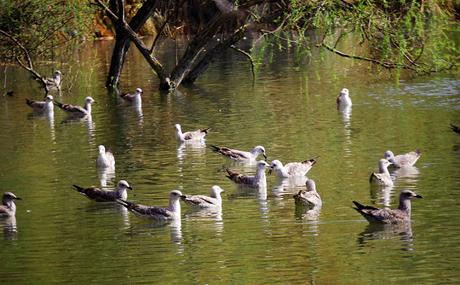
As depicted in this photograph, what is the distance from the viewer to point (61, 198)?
22656 mm

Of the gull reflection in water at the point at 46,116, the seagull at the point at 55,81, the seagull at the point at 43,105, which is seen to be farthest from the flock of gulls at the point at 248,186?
the seagull at the point at 55,81

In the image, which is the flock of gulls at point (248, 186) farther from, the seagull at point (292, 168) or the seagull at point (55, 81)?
the seagull at point (55, 81)

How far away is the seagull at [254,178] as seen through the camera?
76.8ft

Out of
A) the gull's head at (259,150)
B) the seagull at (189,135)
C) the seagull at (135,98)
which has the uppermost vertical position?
the seagull at (135,98)

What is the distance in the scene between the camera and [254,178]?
23.5m

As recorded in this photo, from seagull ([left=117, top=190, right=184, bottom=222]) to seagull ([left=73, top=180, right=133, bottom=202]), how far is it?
147cm

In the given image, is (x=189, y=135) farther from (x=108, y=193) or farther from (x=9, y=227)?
(x=9, y=227)

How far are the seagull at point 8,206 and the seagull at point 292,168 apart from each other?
5.22m

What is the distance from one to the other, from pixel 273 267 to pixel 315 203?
4.10 meters

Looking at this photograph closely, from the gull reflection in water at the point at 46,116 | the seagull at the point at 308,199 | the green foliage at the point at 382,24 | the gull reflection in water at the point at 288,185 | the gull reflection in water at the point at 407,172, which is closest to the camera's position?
the seagull at the point at 308,199

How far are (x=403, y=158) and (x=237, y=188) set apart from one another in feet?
11.4

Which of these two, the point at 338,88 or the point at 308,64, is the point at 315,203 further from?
the point at 308,64

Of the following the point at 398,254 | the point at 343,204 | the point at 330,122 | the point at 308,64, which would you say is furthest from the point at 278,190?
the point at 308,64

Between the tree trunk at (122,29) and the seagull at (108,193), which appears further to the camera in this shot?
the tree trunk at (122,29)
